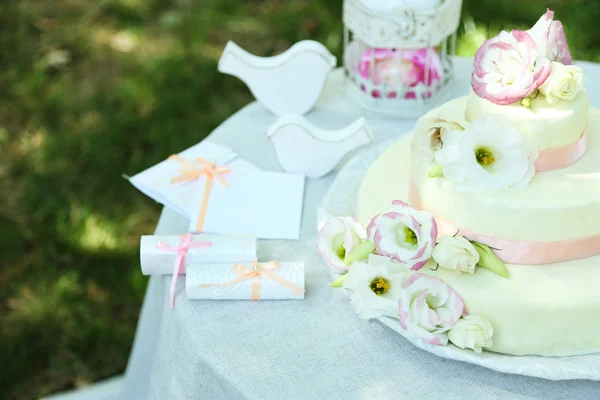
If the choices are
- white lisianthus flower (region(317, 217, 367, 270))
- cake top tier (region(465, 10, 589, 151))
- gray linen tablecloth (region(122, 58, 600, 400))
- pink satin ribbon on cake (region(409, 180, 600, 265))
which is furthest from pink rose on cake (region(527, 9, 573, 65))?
gray linen tablecloth (region(122, 58, 600, 400))

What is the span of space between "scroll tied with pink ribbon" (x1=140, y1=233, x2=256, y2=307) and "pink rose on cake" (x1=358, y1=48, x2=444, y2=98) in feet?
1.97

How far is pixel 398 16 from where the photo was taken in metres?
1.62

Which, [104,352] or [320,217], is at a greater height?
[320,217]

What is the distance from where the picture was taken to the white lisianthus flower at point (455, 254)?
1.10 m

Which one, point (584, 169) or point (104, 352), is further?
point (104, 352)

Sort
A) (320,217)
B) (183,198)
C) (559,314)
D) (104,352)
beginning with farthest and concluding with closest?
(104,352) → (183,198) → (320,217) → (559,314)

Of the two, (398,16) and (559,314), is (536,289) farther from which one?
(398,16)

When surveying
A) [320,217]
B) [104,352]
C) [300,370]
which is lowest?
[104,352]

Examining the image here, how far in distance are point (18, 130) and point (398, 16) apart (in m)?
1.86

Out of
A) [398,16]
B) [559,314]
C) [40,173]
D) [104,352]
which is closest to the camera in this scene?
[559,314]

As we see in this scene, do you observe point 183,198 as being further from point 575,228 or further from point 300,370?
point 575,228

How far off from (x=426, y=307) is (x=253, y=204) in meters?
0.51

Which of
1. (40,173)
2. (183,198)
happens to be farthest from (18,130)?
(183,198)

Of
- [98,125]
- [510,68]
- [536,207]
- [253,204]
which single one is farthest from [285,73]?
[98,125]
